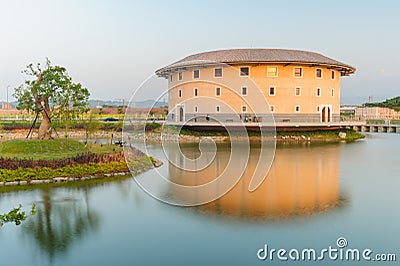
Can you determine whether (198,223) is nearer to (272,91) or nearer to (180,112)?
(272,91)

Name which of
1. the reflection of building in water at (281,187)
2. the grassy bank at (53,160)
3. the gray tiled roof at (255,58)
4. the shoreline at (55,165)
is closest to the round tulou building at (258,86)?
the gray tiled roof at (255,58)

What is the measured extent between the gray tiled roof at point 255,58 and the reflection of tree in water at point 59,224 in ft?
70.5

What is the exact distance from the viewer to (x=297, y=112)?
3017 centimetres

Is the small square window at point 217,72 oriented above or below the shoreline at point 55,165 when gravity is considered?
above

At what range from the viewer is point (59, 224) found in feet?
27.5

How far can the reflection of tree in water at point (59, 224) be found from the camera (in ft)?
24.0

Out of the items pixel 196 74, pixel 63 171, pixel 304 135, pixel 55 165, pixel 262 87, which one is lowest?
pixel 63 171

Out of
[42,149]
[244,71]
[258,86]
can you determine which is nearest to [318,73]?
[258,86]

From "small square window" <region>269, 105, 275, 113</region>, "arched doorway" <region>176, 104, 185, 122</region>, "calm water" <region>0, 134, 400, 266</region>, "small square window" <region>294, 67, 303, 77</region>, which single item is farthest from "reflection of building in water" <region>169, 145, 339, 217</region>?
"arched doorway" <region>176, 104, 185, 122</region>

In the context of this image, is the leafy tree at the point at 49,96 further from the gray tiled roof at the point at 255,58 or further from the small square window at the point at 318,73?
the small square window at the point at 318,73

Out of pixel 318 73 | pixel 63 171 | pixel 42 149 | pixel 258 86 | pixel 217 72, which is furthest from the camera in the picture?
pixel 318 73

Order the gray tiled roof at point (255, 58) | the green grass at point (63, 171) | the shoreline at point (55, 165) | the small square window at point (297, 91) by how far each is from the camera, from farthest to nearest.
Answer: the small square window at point (297, 91) → the gray tiled roof at point (255, 58) → the shoreline at point (55, 165) → the green grass at point (63, 171)

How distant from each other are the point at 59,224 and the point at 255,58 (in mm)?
23525

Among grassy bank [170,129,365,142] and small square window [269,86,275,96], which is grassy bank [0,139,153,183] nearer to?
grassy bank [170,129,365,142]
